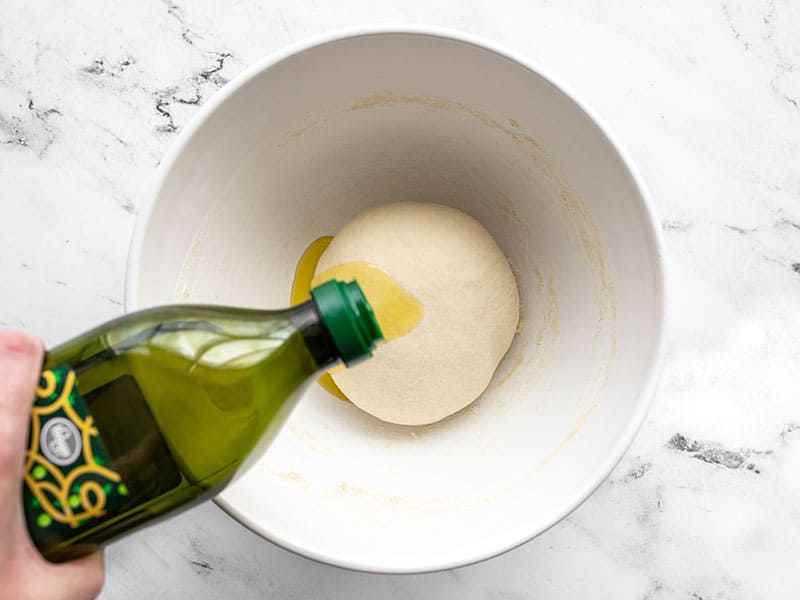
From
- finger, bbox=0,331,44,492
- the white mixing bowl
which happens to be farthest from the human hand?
the white mixing bowl

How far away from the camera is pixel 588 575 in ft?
3.00

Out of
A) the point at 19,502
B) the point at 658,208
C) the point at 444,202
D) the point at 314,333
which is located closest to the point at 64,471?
the point at 19,502

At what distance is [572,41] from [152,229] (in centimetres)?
Answer: 52

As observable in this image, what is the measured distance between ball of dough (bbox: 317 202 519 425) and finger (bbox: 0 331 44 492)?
366 mm

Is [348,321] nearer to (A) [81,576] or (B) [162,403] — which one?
(B) [162,403]

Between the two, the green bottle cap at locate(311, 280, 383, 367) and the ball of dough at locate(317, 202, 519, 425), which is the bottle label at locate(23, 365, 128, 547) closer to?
the green bottle cap at locate(311, 280, 383, 367)

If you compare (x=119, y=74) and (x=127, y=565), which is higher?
(x=119, y=74)

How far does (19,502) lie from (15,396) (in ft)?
0.23

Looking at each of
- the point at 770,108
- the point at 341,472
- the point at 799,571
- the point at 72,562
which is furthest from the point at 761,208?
the point at 72,562

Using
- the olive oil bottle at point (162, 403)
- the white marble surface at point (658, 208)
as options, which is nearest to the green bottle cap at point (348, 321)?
the olive oil bottle at point (162, 403)

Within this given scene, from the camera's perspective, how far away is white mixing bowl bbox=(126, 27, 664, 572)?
2.31 feet

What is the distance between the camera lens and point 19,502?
527mm

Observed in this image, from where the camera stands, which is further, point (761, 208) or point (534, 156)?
point (761, 208)

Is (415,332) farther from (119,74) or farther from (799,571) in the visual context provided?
(799,571)
